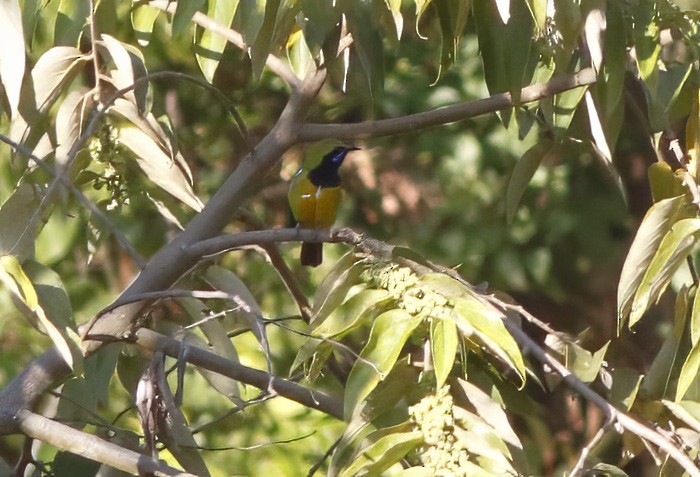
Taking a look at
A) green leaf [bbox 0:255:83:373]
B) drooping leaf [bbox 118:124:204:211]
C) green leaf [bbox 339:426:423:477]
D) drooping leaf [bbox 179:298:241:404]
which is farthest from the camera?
drooping leaf [bbox 179:298:241:404]

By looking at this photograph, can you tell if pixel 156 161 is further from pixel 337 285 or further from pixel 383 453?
pixel 383 453

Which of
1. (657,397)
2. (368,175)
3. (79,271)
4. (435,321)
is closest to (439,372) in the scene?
(435,321)

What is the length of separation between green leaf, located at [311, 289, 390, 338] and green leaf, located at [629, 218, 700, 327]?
36cm

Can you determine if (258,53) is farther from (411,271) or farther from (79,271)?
(79,271)

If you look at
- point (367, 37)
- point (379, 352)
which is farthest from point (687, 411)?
point (367, 37)

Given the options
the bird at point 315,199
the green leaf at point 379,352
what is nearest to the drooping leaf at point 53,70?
the green leaf at point 379,352

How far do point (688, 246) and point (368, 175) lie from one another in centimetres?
313

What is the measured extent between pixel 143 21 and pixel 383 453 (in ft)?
3.98

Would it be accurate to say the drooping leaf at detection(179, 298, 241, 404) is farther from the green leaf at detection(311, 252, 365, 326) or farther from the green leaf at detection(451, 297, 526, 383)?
the green leaf at detection(451, 297, 526, 383)

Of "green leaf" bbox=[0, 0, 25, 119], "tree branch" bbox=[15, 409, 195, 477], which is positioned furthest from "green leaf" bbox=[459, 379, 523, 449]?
"green leaf" bbox=[0, 0, 25, 119]

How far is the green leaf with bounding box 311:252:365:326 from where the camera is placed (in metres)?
1.60

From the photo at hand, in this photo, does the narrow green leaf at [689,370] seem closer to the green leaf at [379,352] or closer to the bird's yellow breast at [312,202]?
the green leaf at [379,352]

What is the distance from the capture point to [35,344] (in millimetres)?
3980

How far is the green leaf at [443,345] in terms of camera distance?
1.38 m
